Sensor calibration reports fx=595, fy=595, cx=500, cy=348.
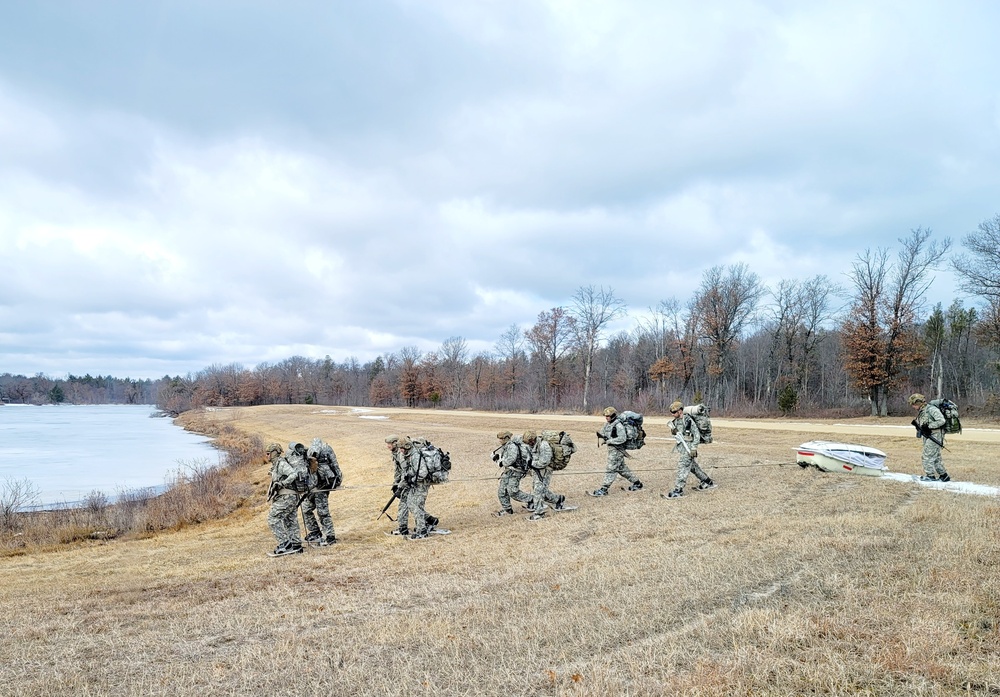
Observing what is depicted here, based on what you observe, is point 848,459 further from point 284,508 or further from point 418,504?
point 284,508

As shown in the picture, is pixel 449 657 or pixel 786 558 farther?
pixel 786 558

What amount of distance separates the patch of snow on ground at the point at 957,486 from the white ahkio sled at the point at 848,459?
564 mm

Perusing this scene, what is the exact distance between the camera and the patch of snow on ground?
1169 cm

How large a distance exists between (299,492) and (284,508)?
39 centimetres

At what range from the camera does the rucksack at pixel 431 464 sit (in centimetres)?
1187

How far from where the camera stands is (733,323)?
53.4 metres

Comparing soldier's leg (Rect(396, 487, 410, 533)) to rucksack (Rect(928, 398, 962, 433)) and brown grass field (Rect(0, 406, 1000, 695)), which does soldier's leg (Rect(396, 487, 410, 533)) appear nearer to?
brown grass field (Rect(0, 406, 1000, 695))

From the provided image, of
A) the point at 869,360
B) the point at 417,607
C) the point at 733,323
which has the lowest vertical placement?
the point at 417,607

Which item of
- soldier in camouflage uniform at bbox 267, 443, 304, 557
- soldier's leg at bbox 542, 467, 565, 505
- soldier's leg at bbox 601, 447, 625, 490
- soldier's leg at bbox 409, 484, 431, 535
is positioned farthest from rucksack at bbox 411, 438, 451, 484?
soldier's leg at bbox 601, 447, 625, 490

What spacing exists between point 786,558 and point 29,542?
18129mm

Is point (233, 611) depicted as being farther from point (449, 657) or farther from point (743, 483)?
point (743, 483)

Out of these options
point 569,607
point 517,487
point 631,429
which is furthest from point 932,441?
point 569,607

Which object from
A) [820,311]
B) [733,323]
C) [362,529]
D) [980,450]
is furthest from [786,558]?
[820,311]

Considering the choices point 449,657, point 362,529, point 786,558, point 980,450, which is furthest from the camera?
point 980,450
